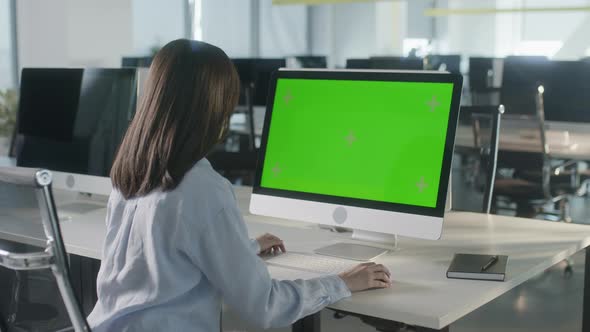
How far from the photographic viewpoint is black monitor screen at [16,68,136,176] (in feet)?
8.73

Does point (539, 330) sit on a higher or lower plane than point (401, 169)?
lower

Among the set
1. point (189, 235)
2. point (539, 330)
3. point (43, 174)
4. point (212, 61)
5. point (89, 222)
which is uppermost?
point (212, 61)

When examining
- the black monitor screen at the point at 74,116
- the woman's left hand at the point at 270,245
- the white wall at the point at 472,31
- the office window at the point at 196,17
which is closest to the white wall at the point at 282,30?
the office window at the point at 196,17

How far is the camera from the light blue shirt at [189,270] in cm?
154

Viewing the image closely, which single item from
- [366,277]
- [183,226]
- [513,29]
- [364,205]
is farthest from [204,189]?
[513,29]

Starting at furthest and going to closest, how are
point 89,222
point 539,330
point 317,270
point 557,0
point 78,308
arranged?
1. point 557,0
2. point 539,330
3. point 89,222
4. point 317,270
5. point 78,308

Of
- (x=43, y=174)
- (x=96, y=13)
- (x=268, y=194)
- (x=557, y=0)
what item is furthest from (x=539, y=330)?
(x=557, y=0)

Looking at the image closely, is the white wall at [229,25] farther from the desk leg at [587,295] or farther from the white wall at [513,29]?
the desk leg at [587,295]

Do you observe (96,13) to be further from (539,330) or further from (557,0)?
(557,0)

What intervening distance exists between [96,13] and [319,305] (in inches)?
205

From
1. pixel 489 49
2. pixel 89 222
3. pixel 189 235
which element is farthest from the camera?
pixel 489 49

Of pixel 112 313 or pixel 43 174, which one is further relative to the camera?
pixel 112 313

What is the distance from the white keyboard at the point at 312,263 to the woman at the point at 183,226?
33 centimetres

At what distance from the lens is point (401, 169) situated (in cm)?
211
